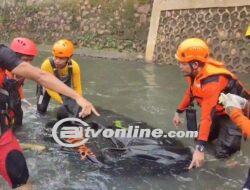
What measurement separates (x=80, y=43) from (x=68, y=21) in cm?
141

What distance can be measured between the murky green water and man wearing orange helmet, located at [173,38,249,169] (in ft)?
1.28

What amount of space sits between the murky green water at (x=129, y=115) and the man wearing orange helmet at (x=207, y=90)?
15.4 inches

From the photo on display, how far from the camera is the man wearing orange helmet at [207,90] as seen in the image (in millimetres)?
5102

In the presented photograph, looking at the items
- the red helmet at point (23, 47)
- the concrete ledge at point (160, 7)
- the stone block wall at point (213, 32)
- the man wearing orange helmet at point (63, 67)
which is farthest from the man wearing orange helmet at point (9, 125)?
the concrete ledge at point (160, 7)

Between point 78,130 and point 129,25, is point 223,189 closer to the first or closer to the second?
point 78,130

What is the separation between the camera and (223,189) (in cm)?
522

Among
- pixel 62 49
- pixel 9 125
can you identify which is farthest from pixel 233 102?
pixel 62 49

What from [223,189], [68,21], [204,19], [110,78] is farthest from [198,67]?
[68,21]

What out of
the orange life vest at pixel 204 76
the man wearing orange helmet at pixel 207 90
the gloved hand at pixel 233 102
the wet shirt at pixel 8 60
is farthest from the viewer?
the orange life vest at pixel 204 76

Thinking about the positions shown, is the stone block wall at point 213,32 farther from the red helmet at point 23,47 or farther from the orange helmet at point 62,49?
the red helmet at point 23,47

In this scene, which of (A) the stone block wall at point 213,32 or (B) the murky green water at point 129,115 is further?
(A) the stone block wall at point 213,32

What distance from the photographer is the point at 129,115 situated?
27.0 feet

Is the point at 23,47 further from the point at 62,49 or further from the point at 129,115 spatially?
the point at 129,115

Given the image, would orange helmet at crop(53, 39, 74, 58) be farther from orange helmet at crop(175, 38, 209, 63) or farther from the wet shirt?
the wet shirt
